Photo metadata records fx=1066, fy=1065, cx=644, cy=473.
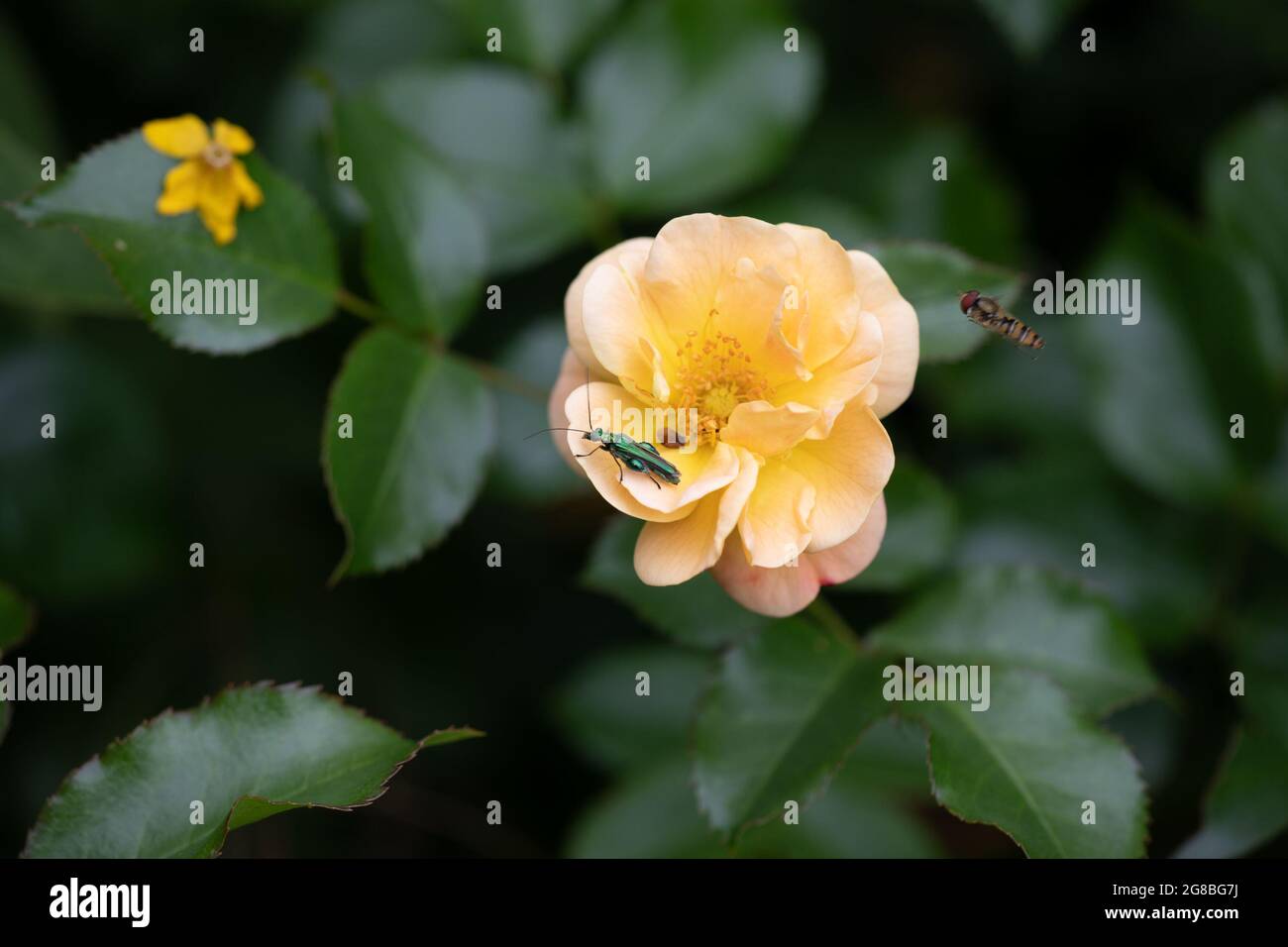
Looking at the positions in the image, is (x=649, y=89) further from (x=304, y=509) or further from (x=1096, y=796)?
(x=1096, y=796)

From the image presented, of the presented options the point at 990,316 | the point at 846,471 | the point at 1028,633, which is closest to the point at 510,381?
the point at 846,471

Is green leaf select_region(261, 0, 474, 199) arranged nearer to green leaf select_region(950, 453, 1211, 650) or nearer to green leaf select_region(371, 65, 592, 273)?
green leaf select_region(371, 65, 592, 273)

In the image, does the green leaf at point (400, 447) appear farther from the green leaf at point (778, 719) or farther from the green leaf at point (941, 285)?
the green leaf at point (941, 285)

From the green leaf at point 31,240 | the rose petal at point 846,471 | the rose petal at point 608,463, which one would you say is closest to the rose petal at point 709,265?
the rose petal at point 608,463

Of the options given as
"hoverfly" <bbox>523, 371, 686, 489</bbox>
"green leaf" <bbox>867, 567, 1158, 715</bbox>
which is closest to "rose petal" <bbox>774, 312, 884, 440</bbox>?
"hoverfly" <bbox>523, 371, 686, 489</bbox>
